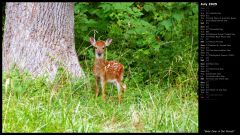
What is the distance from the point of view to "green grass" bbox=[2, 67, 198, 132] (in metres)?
6.88

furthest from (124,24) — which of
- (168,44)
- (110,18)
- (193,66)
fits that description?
(193,66)

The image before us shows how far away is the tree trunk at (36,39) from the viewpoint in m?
8.43

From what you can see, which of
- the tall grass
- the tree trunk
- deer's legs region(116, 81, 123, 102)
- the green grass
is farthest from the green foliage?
the tree trunk

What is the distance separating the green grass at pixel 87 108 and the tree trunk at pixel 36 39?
260mm

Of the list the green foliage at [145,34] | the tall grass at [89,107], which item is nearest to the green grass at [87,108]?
the tall grass at [89,107]

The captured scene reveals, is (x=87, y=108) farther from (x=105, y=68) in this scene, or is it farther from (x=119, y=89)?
(x=105, y=68)

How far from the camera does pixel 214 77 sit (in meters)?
7.09

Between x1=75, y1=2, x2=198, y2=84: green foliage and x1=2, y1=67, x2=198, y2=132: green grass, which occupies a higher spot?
x1=75, y1=2, x2=198, y2=84: green foliage

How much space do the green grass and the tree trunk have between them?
0.85 feet

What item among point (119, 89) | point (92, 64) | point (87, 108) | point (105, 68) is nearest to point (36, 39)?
point (105, 68)

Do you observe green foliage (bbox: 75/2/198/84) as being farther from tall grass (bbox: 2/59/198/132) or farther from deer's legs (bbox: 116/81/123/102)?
tall grass (bbox: 2/59/198/132)

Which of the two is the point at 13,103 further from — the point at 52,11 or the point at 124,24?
the point at 124,24

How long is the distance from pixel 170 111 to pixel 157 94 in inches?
36.5

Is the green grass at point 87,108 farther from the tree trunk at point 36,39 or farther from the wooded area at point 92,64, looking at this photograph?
the tree trunk at point 36,39
